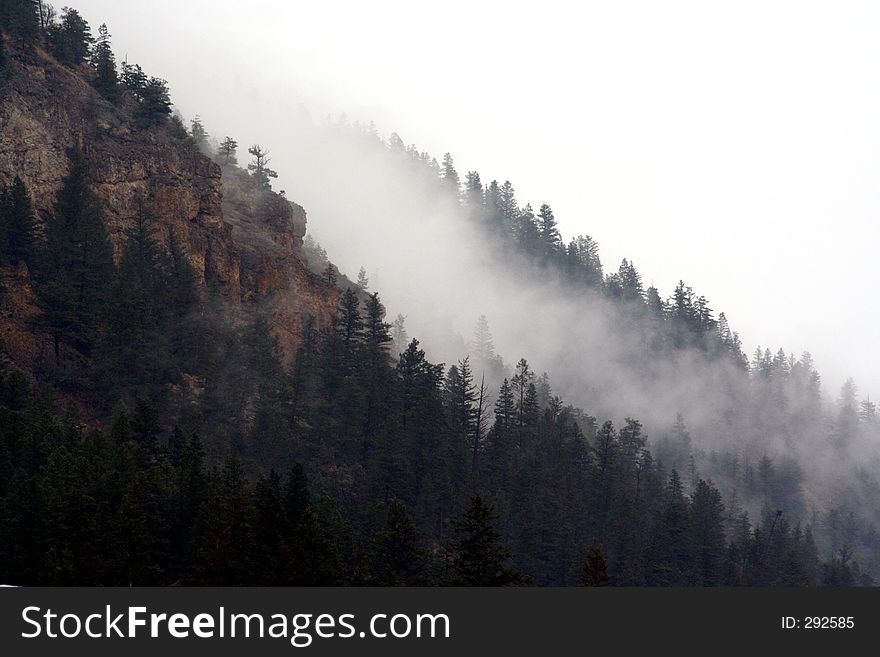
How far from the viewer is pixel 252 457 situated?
60281 mm

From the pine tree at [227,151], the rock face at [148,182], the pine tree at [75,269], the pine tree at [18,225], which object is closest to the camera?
the pine tree at [75,269]

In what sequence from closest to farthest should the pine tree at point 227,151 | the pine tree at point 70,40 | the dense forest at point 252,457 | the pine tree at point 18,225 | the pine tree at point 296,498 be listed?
the dense forest at point 252,457 → the pine tree at point 296,498 → the pine tree at point 18,225 → the pine tree at point 70,40 → the pine tree at point 227,151

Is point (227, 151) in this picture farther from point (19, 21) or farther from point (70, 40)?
point (19, 21)

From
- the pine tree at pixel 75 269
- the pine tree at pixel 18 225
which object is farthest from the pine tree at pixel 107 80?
the pine tree at pixel 18 225

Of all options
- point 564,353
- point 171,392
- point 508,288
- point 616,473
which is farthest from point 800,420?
point 171,392

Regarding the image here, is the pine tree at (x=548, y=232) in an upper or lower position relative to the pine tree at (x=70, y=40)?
upper

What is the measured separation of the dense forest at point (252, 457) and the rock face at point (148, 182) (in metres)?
1.18

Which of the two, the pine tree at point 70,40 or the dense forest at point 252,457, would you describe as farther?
the pine tree at point 70,40

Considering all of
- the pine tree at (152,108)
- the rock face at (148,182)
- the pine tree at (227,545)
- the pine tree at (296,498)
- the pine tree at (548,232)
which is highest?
the pine tree at (548,232)

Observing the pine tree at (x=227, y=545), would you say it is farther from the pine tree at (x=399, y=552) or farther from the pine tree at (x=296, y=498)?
the pine tree at (x=399, y=552)

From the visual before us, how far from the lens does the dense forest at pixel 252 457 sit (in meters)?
36.6

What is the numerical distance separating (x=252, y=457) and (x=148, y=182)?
28277mm

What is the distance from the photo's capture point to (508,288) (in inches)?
6604

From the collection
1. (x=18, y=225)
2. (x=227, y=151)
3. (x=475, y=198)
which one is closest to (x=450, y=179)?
(x=475, y=198)
